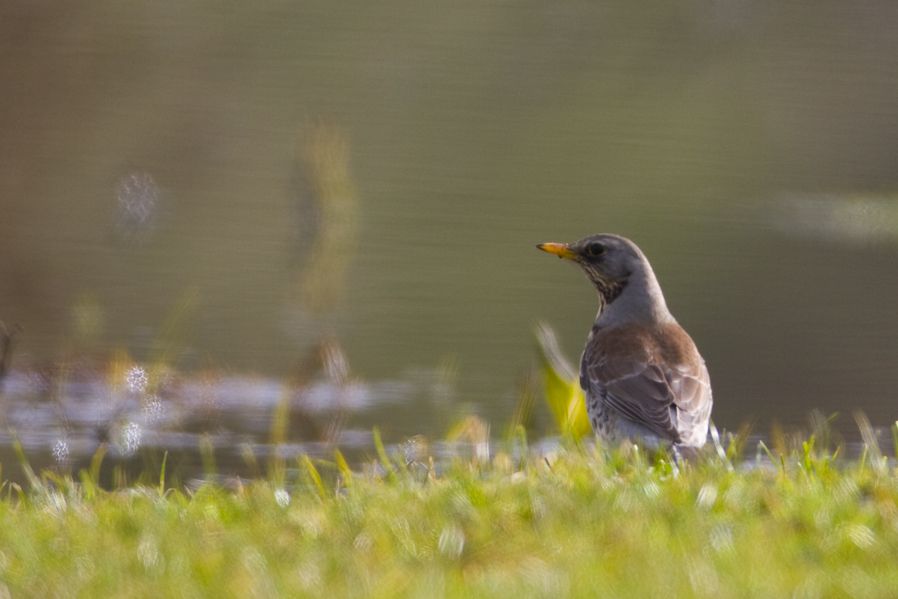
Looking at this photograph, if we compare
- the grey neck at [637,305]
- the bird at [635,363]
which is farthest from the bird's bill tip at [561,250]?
the grey neck at [637,305]

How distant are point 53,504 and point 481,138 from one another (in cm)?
2389

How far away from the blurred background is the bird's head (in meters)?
2.49

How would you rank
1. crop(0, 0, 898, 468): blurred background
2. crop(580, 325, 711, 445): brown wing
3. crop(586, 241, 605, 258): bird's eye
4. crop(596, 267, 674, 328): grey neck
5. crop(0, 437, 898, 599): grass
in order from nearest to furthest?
crop(0, 437, 898, 599): grass < crop(580, 325, 711, 445): brown wing < crop(596, 267, 674, 328): grey neck < crop(586, 241, 605, 258): bird's eye < crop(0, 0, 898, 468): blurred background

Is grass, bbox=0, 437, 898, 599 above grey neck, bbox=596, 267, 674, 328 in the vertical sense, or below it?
above

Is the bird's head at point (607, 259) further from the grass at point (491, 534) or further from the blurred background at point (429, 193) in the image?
the blurred background at point (429, 193)

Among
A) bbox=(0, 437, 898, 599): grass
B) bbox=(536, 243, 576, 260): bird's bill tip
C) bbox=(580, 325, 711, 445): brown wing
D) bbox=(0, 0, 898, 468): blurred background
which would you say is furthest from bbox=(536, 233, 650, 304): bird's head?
bbox=(0, 0, 898, 468): blurred background

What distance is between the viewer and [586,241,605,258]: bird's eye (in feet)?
26.3

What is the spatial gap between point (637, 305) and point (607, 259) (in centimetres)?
27

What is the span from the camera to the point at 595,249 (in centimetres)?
805

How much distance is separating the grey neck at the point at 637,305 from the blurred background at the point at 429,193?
2586 mm

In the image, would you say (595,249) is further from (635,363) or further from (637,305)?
(635,363)

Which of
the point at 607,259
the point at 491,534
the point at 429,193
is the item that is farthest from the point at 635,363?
the point at 429,193

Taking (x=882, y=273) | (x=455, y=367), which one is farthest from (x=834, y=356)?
(x=882, y=273)

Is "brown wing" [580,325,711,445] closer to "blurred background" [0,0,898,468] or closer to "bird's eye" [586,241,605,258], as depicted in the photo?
"bird's eye" [586,241,605,258]
